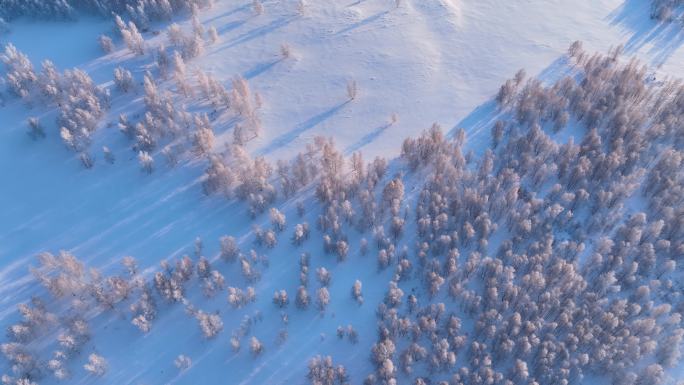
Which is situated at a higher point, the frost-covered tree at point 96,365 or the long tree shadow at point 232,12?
the long tree shadow at point 232,12

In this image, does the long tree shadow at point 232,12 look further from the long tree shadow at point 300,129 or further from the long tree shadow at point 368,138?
the long tree shadow at point 368,138

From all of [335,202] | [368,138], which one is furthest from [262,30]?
[335,202]

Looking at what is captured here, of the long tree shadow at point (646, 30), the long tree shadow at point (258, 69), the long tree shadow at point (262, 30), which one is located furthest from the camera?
the long tree shadow at point (646, 30)

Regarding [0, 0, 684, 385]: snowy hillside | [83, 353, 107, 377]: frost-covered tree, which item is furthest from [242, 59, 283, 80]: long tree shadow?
[83, 353, 107, 377]: frost-covered tree

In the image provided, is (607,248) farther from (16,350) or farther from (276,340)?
(16,350)

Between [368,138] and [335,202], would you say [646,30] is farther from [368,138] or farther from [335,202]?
[335,202]

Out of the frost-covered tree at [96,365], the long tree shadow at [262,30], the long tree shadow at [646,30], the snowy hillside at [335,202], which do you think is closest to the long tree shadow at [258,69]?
the snowy hillside at [335,202]

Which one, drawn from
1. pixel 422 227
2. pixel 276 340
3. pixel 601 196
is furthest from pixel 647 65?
pixel 276 340
